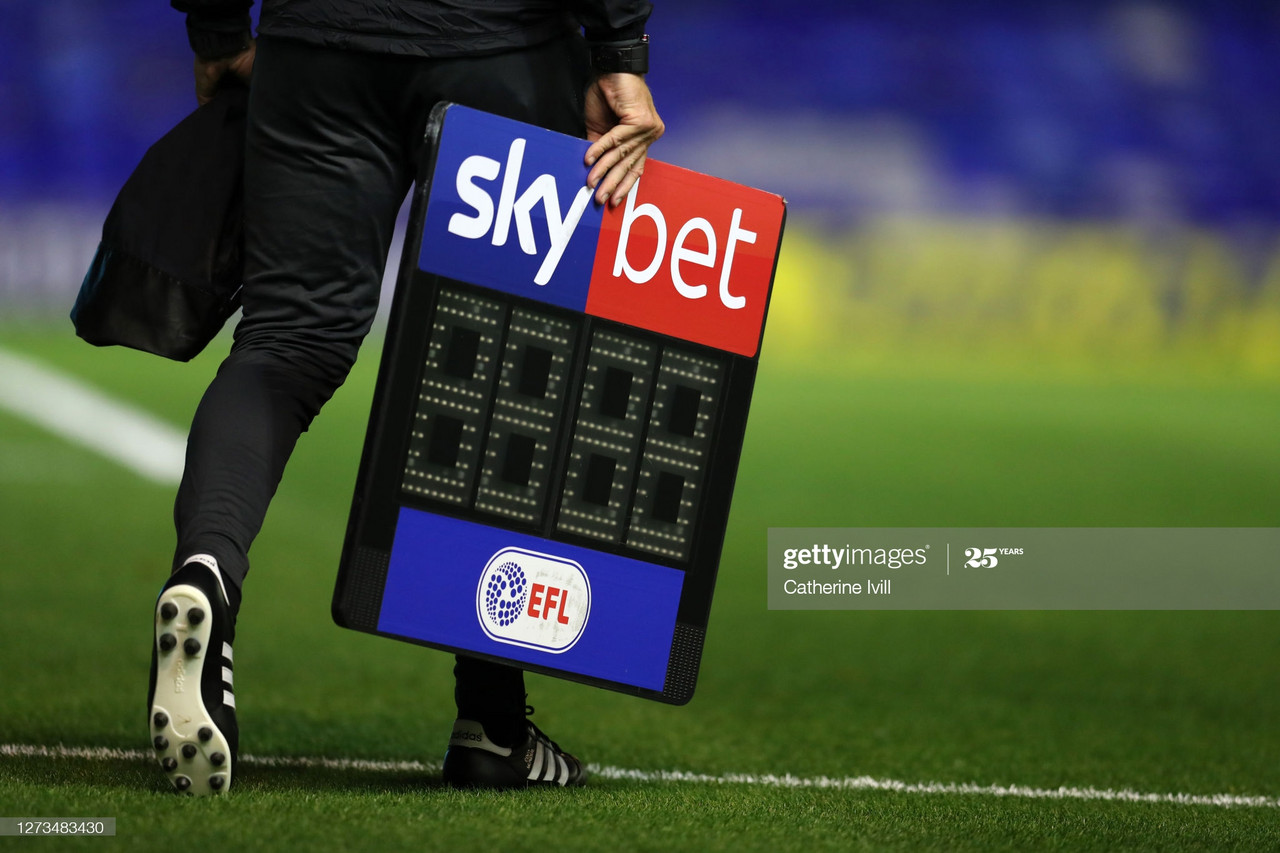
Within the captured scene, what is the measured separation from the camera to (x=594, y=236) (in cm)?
171

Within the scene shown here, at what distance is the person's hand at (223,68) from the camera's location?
6.18 feet

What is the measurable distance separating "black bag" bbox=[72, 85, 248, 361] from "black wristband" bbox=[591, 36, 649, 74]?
1.66 ft

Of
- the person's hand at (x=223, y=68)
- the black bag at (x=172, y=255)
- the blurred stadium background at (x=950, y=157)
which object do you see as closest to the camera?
the black bag at (x=172, y=255)

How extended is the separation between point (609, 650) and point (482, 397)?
1.15ft

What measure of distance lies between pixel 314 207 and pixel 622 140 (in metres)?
0.38

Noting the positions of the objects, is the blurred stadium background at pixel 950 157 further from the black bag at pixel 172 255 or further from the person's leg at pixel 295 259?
the person's leg at pixel 295 259

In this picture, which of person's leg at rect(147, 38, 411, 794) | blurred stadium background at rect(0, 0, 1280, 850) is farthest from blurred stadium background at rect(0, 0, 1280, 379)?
person's leg at rect(147, 38, 411, 794)

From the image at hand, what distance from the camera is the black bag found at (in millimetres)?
1767

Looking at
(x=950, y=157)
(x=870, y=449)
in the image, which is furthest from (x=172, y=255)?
(x=950, y=157)

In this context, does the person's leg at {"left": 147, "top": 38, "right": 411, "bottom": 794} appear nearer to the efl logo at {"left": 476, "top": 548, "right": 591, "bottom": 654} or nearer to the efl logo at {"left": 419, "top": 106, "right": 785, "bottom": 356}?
the efl logo at {"left": 419, "top": 106, "right": 785, "bottom": 356}

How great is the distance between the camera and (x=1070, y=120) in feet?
35.4

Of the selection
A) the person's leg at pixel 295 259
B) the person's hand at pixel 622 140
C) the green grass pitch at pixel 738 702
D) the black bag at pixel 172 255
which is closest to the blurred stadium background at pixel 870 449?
the green grass pitch at pixel 738 702

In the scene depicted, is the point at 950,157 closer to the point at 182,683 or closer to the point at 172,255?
the point at 172,255

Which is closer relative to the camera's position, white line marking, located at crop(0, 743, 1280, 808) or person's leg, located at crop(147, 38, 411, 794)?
person's leg, located at crop(147, 38, 411, 794)
